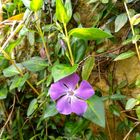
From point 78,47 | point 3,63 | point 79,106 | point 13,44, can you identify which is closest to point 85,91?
point 79,106

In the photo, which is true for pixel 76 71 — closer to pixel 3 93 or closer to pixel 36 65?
pixel 36 65

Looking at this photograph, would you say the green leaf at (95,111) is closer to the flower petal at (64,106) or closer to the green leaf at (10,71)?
the flower petal at (64,106)

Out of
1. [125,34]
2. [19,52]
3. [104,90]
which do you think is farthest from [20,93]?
[125,34]

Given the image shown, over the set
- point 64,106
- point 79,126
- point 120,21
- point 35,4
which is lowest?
point 79,126

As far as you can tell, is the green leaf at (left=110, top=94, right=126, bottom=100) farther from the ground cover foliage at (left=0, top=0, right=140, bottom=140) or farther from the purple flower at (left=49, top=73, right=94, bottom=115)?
the purple flower at (left=49, top=73, right=94, bottom=115)

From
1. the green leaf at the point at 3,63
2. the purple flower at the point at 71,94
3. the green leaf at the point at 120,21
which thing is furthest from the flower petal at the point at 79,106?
the green leaf at the point at 3,63
